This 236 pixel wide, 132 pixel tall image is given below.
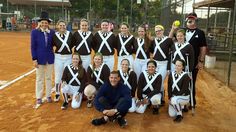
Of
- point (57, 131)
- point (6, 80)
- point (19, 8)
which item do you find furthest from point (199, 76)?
point (19, 8)

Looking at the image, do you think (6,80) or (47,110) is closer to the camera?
(47,110)

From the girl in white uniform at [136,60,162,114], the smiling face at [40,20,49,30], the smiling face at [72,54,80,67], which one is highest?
the smiling face at [40,20,49,30]

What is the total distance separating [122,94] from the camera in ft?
19.7

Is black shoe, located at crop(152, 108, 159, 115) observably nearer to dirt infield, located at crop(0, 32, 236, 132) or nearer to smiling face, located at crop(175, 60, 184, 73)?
dirt infield, located at crop(0, 32, 236, 132)

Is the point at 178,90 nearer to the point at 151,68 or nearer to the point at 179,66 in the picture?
the point at 179,66

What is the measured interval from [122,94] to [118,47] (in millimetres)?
1541

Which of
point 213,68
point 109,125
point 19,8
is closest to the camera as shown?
point 109,125

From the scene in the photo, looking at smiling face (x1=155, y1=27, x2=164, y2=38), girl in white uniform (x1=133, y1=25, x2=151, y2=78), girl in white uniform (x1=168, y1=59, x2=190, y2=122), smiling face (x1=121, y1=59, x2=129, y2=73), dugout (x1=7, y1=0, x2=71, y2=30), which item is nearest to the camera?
girl in white uniform (x1=168, y1=59, x2=190, y2=122)

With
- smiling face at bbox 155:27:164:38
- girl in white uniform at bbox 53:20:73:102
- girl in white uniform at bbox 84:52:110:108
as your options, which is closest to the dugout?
girl in white uniform at bbox 53:20:73:102

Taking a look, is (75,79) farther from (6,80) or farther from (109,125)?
(6,80)

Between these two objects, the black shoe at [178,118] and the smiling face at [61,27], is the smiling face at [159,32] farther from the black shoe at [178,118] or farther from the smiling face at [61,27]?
the smiling face at [61,27]

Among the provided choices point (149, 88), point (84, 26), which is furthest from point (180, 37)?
point (84, 26)

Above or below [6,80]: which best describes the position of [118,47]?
above

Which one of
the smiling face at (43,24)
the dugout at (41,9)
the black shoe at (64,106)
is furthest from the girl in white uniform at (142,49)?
the dugout at (41,9)
